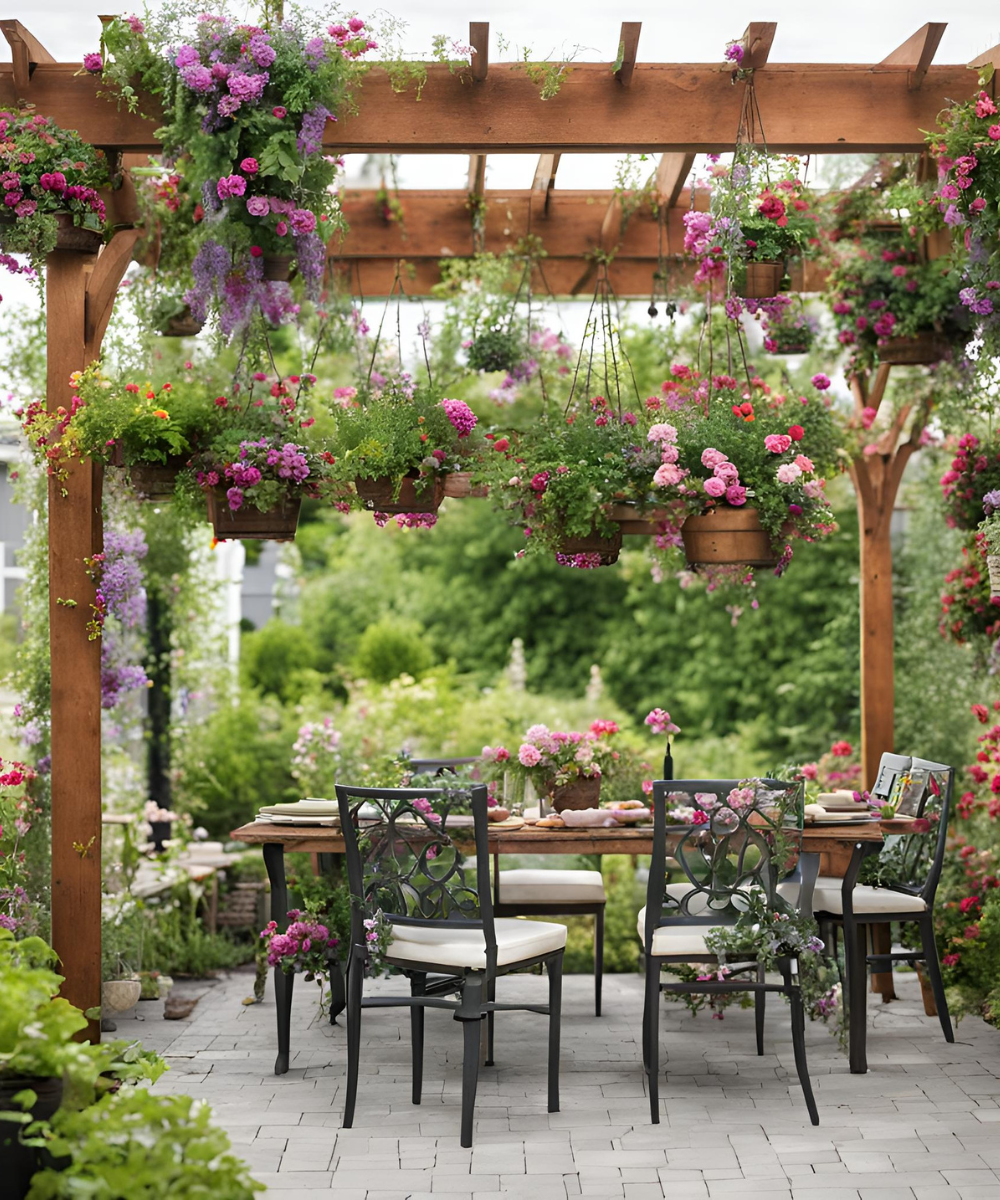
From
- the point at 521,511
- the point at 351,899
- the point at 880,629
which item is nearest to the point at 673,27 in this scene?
the point at 521,511

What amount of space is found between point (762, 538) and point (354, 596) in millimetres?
7685

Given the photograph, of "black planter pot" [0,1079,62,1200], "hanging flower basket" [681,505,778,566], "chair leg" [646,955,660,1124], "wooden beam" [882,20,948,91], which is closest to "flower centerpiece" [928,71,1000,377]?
"wooden beam" [882,20,948,91]

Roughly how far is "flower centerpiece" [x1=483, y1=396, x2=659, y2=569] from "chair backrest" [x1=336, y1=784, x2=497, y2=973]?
3.71ft

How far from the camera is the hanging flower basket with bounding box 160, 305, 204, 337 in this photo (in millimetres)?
5559

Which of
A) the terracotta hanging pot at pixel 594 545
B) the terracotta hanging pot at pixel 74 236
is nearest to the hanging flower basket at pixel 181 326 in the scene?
the terracotta hanging pot at pixel 74 236

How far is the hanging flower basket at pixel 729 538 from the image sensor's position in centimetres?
457

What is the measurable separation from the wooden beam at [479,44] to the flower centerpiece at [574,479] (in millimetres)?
1168

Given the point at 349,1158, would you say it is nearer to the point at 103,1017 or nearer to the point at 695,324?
the point at 103,1017

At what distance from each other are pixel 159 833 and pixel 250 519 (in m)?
2.91

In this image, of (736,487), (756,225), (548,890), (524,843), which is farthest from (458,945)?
(756,225)

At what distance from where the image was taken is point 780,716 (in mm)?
10234

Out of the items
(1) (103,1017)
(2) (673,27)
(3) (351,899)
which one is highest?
(2) (673,27)

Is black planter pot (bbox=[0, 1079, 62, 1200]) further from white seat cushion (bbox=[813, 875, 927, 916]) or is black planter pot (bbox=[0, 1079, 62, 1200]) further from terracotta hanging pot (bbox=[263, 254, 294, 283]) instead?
white seat cushion (bbox=[813, 875, 927, 916])

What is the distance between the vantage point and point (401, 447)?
179 inches
